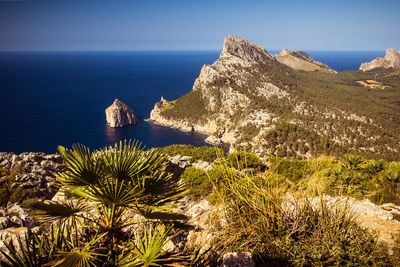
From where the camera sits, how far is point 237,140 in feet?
232

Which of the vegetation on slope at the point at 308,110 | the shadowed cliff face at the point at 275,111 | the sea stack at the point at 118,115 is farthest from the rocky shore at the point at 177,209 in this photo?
the sea stack at the point at 118,115

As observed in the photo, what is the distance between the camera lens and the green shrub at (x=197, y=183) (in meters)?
10.5

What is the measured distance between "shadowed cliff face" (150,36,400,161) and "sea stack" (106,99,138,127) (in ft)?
42.3

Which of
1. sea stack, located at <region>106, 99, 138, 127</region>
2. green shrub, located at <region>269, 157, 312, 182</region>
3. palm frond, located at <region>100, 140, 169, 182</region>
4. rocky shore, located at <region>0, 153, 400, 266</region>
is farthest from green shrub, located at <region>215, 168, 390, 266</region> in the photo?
sea stack, located at <region>106, 99, 138, 127</region>

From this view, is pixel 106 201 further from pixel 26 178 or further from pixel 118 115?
pixel 118 115

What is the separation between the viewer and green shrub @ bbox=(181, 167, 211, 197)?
10516 millimetres

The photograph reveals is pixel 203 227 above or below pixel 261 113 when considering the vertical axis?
above

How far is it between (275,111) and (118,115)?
194 ft

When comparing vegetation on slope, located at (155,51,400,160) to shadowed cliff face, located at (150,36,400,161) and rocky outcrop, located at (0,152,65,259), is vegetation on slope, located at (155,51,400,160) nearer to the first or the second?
shadowed cliff face, located at (150,36,400,161)

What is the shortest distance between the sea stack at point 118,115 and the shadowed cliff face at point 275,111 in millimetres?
12897

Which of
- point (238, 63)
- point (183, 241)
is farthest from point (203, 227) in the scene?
point (238, 63)

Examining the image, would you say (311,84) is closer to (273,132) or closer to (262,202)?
Result: (273,132)

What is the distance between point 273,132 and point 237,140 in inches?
496

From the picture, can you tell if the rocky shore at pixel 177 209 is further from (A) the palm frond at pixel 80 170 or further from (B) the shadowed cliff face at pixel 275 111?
(B) the shadowed cliff face at pixel 275 111
